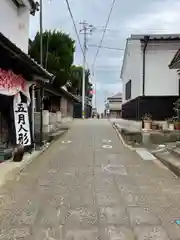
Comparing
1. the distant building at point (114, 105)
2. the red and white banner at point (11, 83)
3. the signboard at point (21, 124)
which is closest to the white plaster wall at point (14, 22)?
the red and white banner at point (11, 83)

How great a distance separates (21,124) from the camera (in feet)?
39.4

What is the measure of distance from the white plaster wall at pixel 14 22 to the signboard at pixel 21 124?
8.92 ft

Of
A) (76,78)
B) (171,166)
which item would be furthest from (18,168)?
(76,78)

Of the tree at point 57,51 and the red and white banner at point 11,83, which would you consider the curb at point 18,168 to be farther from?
the tree at point 57,51

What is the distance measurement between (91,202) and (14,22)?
9.34 m

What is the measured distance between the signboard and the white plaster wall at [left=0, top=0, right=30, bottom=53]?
272cm

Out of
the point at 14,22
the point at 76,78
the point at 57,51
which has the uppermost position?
the point at 76,78

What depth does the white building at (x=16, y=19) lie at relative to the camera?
39.1 ft

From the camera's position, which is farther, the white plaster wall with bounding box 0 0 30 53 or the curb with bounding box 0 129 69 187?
the white plaster wall with bounding box 0 0 30 53

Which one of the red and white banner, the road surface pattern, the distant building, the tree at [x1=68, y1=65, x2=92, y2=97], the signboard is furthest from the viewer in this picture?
the distant building

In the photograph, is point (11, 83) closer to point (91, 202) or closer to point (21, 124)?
point (21, 124)

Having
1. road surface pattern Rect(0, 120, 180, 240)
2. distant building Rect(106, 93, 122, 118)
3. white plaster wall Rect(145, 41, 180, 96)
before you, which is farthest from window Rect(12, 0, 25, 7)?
distant building Rect(106, 93, 122, 118)

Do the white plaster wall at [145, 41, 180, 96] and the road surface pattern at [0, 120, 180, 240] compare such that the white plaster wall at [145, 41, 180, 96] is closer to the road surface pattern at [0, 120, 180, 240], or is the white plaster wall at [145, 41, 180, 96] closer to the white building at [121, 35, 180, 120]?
the white building at [121, 35, 180, 120]

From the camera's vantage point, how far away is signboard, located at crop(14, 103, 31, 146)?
464 inches
